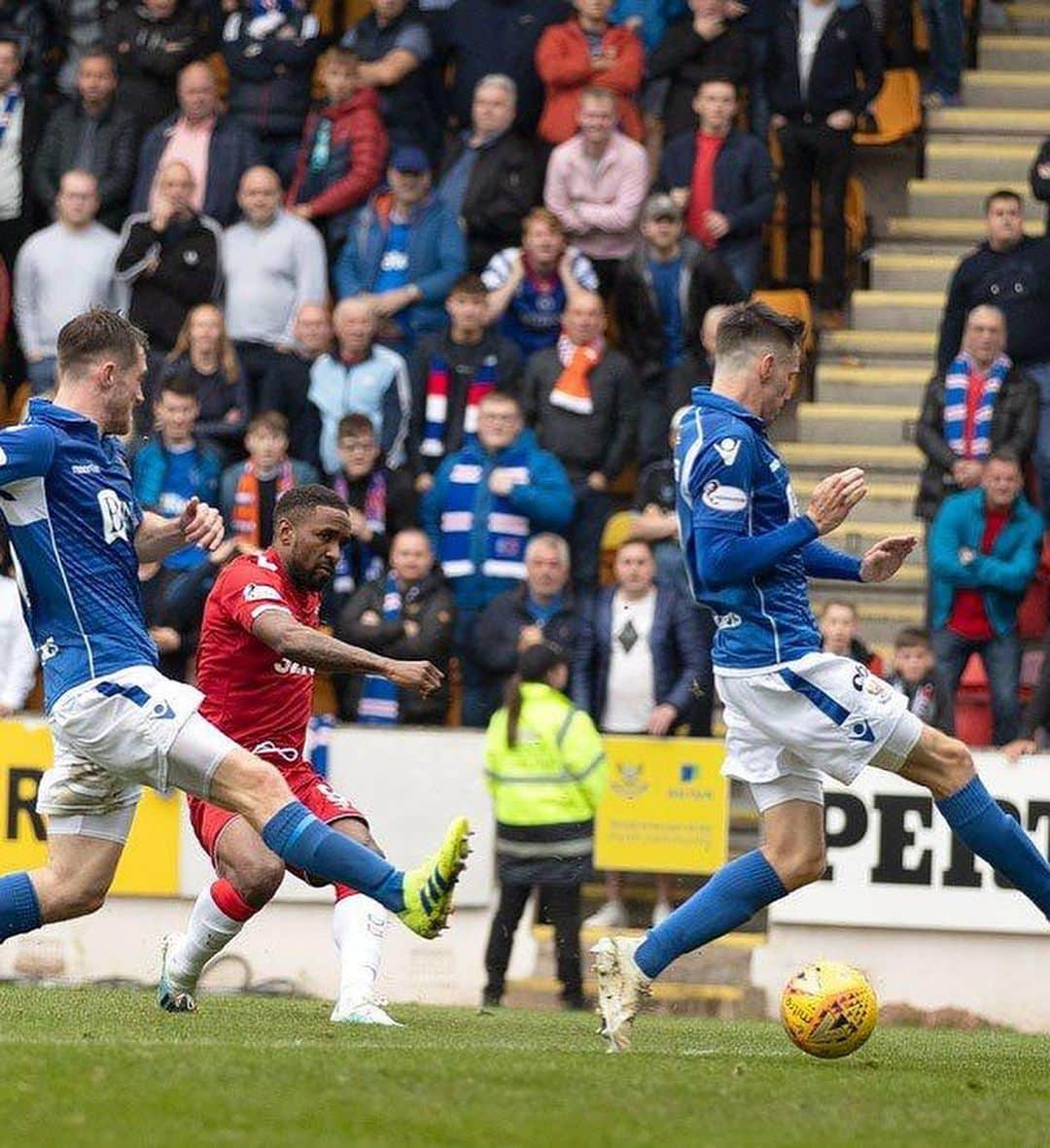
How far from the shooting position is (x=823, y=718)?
378 inches

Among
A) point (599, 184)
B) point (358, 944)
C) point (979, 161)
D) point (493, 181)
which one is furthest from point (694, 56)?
point (358, 944)

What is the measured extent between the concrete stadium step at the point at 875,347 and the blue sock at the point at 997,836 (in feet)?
35.6

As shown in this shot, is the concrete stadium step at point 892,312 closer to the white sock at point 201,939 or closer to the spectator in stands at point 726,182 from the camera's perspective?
the spectator in stands at point 726,182

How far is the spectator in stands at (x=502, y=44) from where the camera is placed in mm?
19750

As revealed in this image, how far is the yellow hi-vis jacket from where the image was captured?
50.1 feet

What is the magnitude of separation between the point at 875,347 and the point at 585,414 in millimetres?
3580

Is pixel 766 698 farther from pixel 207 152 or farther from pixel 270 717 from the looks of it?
pixel 207 152

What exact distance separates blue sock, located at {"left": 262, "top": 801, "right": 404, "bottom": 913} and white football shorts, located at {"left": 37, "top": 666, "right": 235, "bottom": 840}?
30 centimetres

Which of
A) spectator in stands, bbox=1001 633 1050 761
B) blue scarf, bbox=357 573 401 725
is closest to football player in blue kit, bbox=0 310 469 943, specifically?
spectator in stands, bbox=1001 633 1050 761

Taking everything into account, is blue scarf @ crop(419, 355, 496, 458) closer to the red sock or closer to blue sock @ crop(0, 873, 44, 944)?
the red sock

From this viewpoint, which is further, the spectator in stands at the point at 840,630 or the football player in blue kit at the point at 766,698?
the spectator in stands at the point at 840,630

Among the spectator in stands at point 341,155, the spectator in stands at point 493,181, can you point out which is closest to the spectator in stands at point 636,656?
the spectator in stands at point 493,181

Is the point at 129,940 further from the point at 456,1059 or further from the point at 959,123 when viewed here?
the point at 959,123

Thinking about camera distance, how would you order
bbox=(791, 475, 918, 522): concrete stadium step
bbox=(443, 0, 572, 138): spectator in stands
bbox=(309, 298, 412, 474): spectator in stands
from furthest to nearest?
bbox=(443, 0, 572, 138): spectator in stands < bbox=(791, 475, 918, 522): concrete stadium step < bbox=(309, 298, 412, 474): spectator in stands
